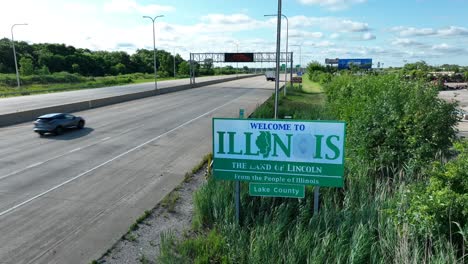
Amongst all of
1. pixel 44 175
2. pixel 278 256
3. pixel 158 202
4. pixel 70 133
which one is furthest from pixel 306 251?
pixel 70 133

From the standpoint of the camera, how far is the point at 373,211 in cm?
602

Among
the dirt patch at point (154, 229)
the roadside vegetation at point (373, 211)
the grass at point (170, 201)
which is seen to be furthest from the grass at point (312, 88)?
the dirt patch at point (154, 229)

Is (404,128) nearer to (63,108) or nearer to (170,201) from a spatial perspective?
(170,201)

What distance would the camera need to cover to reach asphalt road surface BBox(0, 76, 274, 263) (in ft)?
22.4

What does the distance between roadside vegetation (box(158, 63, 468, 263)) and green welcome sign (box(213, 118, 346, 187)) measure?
65cm

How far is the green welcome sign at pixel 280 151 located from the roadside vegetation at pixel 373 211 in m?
0.65

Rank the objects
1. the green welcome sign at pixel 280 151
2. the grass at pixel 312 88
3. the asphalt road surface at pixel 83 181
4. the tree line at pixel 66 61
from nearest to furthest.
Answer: the green welcome sign at pixel 280 151
the asphalt road surface at pixel 83 181
the grass at pixel 312 88
the tree line at pixel 66 61

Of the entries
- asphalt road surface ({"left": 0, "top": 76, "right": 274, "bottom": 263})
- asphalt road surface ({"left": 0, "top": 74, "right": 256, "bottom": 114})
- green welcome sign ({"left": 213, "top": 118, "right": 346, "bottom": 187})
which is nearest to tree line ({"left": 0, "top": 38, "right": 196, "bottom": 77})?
asphalt road surface ({"left": 0, "top": 74, "right": 256, "bottom": 114})

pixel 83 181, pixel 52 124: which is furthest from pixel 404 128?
pixel 52 124

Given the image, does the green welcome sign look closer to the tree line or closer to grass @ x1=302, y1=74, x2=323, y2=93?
grass @ x1=302, y1=74, x2=323, y2=93

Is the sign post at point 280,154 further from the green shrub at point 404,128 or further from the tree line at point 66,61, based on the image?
the tree line at point 66,61

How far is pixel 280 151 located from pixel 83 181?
6.97 m

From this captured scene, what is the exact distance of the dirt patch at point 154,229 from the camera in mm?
6082

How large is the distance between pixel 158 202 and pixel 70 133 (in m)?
12.1
